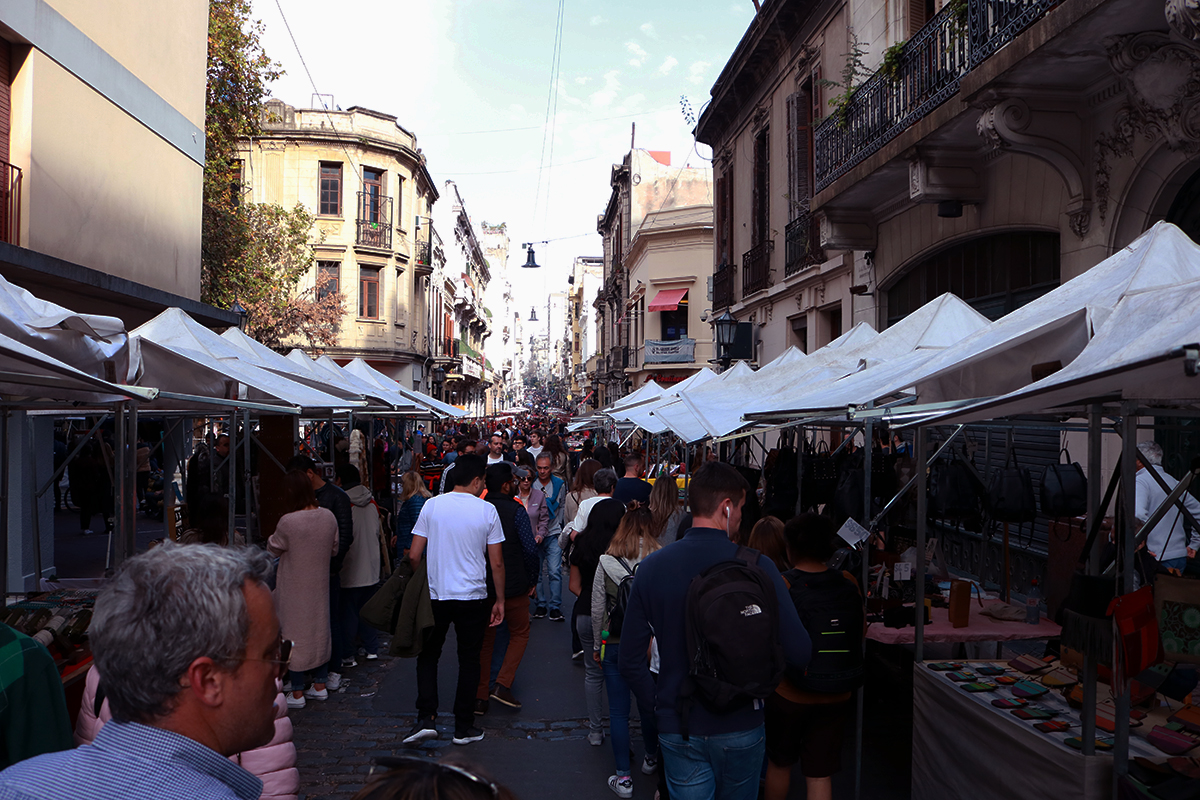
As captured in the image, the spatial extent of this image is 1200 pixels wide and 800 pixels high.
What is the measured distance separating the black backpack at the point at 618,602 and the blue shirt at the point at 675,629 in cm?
129

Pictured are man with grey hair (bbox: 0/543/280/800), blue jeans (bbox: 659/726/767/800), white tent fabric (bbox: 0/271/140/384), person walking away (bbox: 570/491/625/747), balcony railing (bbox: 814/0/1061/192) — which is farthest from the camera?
balcony railing (bbox: 814/0/1061/192)

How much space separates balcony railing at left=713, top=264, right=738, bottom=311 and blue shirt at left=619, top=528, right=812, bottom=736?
60.8 ft

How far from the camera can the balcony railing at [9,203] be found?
9.16 m

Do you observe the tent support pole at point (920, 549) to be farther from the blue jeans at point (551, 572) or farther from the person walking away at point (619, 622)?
the blue jeans at point (551, 572)

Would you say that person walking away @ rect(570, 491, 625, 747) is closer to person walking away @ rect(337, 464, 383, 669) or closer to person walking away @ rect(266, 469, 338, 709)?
person walking away @ rect(266, 469, 338, 709)

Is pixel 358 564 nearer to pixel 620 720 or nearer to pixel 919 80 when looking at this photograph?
pixel 620 720

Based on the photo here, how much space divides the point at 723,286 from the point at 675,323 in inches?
495

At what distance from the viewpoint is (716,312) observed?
23234 millimetres

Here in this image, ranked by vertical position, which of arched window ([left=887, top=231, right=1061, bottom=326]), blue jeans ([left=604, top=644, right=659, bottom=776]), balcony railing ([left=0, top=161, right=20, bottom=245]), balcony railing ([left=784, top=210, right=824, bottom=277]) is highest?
balcony railing ([left=784, top=210, right=824, bottom=277])

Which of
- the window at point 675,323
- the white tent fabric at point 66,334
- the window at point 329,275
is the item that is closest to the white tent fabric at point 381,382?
the white tent fabric at point 66,334

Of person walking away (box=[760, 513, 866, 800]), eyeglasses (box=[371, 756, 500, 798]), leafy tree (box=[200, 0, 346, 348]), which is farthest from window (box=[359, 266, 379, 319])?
eyeglasses (box=[371, 756, 500, 798])

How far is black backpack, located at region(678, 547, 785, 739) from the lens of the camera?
10.4 feet

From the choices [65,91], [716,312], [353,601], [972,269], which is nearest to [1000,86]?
[972,269]

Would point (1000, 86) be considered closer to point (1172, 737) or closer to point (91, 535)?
point (1172, 737)
